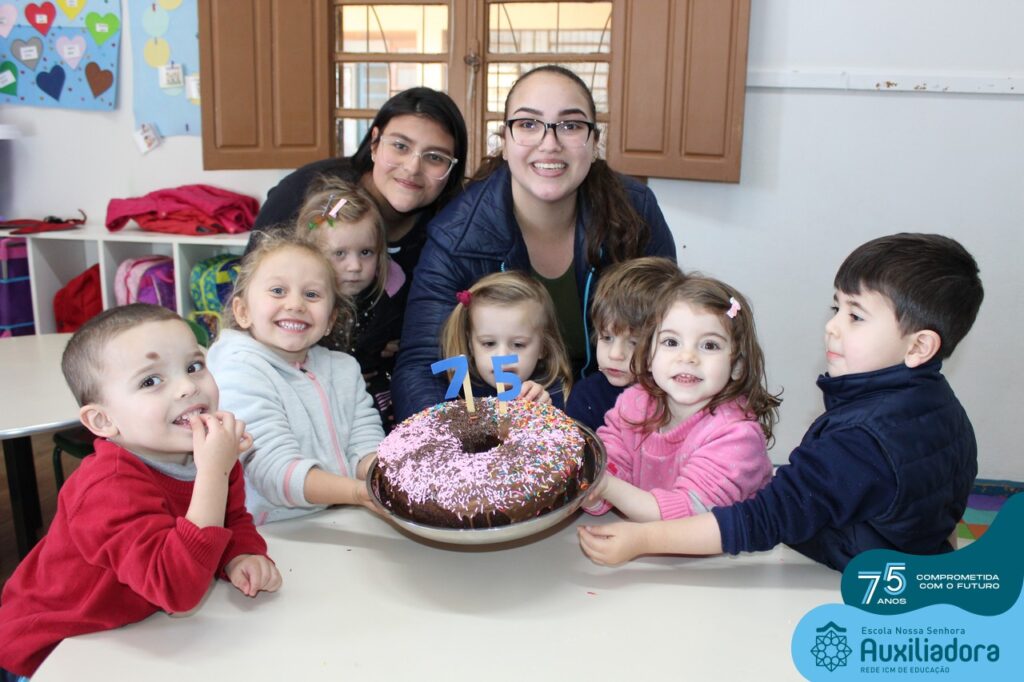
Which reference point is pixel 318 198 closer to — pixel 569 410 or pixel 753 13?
pixel 569 410

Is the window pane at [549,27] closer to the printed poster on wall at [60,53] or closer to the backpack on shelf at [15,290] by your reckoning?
the printed poster on wall at [60,53]

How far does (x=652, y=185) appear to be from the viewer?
369cm

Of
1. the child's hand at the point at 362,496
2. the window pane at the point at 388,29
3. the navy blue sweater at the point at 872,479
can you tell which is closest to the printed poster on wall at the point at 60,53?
the window pane at the point at 388,29

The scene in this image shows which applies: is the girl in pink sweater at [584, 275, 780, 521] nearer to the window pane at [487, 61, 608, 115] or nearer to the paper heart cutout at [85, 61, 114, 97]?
the window pane at [487, 61, 608, 115]

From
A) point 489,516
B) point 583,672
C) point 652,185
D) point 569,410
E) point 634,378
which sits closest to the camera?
point 583,672

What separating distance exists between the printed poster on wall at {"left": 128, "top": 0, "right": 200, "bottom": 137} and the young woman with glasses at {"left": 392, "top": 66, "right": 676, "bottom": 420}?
8.78 feet

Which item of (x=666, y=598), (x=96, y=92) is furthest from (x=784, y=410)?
(x=96, y=92)

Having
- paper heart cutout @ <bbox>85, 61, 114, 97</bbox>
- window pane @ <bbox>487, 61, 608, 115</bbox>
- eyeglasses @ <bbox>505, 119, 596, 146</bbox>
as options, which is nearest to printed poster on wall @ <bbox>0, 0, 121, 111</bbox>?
paper heart cutout @ <bbox>85, 61, 114, 97</bbox>

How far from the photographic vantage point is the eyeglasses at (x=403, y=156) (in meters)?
2.25

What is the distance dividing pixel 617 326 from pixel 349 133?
2.81 m

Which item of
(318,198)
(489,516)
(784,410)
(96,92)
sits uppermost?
(96,92)

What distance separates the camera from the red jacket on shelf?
151 inches

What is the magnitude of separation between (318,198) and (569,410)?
2.74ft

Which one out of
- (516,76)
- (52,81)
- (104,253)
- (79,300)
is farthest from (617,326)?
(52,81)
